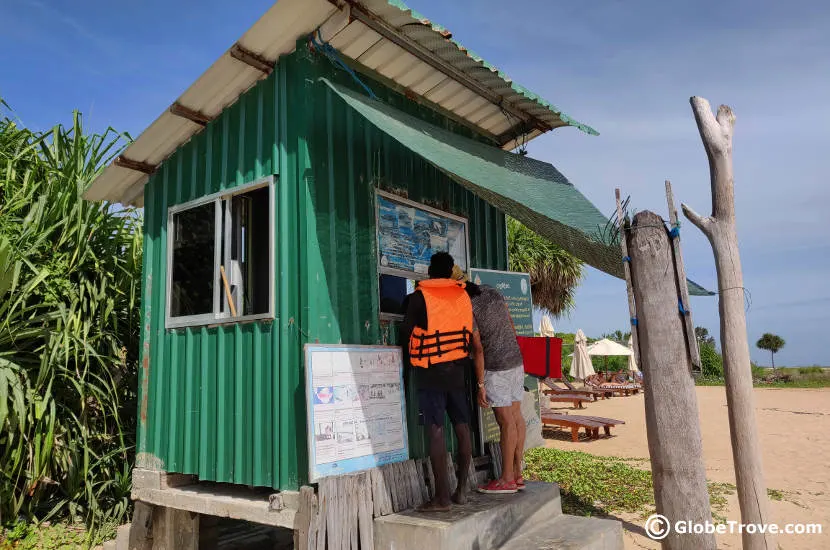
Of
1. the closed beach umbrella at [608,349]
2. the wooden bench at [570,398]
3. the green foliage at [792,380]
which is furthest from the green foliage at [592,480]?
the green foliage at [792,380]

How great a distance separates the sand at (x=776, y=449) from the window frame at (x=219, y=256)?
427 centimetres

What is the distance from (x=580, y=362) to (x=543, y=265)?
377 cm

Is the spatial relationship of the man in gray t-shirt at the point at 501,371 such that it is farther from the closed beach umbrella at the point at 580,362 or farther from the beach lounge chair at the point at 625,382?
the beach lounge chair at the point at 625,382

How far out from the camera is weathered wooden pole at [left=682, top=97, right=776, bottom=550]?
15.3 ft

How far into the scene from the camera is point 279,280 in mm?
4660

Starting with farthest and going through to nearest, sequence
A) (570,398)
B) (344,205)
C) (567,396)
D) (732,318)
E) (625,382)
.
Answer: (625,382), (567,396), (570,398), (344,205), (732,318)

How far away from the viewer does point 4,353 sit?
18.6 ft

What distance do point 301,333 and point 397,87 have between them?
8.90 ft

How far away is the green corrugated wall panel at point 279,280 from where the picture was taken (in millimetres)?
4562

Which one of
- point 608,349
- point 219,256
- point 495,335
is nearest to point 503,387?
point 495,335

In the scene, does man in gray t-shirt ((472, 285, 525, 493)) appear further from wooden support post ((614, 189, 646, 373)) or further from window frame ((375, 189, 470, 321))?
wooden support post ((614, 189, 646, 373))

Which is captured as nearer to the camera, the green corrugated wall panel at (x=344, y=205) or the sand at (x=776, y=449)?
the green corrugated wall panel at (x=344, y=205)

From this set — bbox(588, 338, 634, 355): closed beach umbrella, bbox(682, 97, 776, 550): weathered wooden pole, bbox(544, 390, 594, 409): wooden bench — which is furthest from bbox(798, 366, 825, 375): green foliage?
bbox(682, 97, 776, 550): weathered wooden pole

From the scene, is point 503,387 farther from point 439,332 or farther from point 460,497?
point 460,497
